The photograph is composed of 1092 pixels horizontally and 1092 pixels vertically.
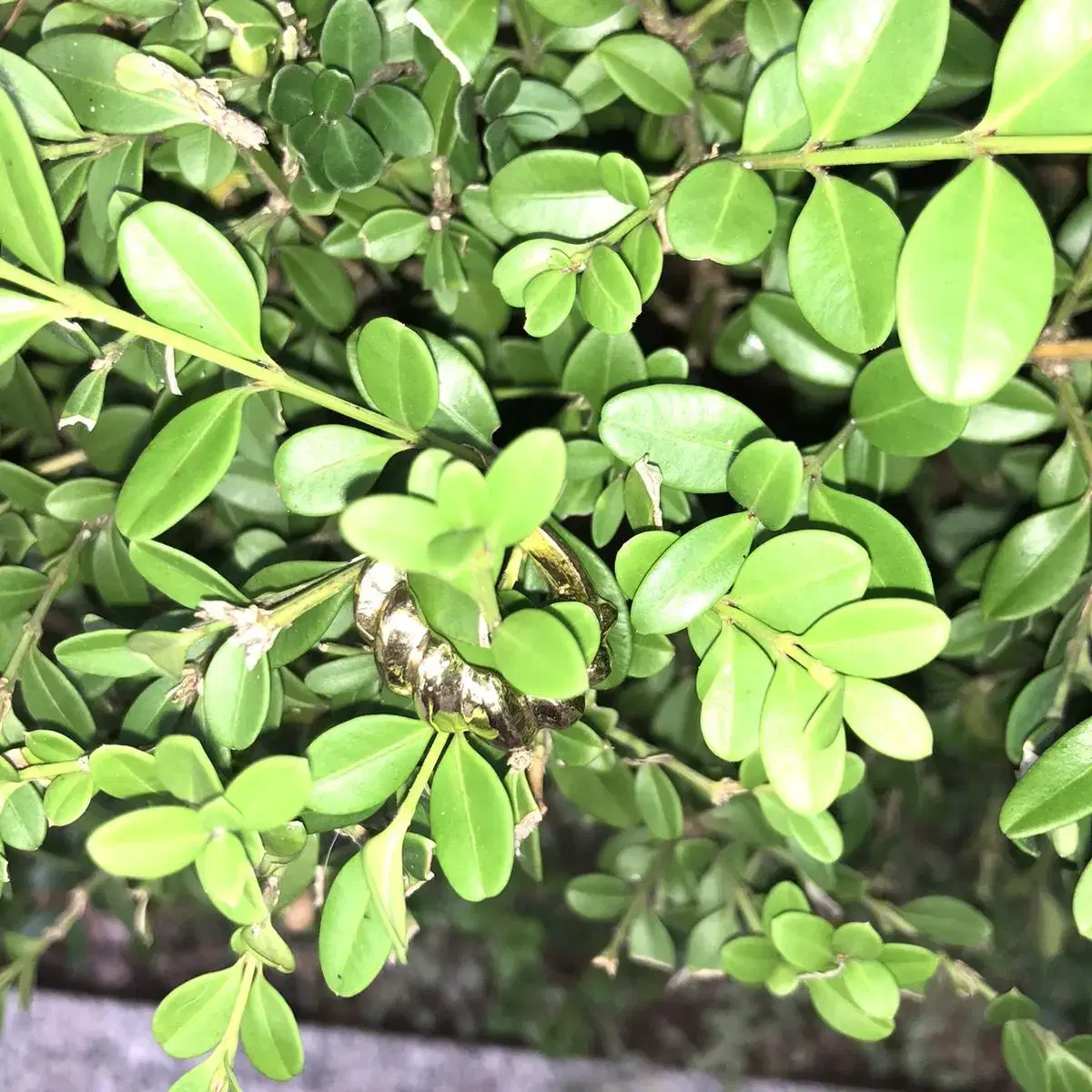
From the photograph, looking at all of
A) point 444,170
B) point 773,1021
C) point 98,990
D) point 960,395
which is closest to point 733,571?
point 960,395

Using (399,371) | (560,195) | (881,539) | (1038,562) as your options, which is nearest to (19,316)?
(399,371)

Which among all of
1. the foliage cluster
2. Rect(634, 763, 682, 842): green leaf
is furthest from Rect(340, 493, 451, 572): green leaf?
Rect(634, 763, 682, 842): green leaf

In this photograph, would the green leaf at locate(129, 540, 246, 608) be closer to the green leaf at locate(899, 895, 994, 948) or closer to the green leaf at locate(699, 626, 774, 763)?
the green leaf at locate(699, 626, 774, 763)

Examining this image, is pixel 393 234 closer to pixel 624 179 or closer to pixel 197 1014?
pixel 624 179

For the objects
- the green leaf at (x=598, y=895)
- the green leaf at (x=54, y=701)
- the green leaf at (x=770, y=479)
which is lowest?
the green leaf at (x=598, y=895)

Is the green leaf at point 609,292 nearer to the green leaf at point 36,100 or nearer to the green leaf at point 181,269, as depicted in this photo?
the green leaf at point 181,269

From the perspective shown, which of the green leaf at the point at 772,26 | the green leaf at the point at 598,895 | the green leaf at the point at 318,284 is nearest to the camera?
the green leaf at the point at 772,26

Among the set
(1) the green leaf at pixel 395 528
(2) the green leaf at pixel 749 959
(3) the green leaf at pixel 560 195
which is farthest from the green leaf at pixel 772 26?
(2) the green leaf at pixel 749 959
